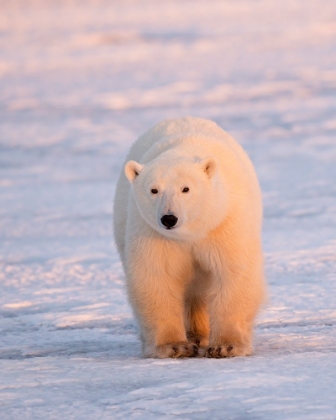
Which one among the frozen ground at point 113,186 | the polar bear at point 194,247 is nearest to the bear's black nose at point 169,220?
the polar bear at point 194,247

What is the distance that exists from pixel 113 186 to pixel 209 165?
4.52 metres

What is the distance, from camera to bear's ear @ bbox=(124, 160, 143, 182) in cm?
352

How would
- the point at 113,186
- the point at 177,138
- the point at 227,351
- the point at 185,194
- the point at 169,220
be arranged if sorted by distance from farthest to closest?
the point at 113,186 < the point at 177,138 < the point at 227,351 < the point at 185,194 < the point at 169,220

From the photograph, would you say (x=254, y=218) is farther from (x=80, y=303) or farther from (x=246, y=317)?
(x=80, y=303)

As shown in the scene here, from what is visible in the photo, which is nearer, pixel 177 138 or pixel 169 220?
pixel 169 220

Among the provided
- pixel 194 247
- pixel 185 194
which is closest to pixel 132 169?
pixel 185 194

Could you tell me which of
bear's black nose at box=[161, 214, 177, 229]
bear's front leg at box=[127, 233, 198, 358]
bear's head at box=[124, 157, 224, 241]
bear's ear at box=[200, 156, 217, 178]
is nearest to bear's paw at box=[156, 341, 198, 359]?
bear's front leg at box=[127, 233, 198, 358]

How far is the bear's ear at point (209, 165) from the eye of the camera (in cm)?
344

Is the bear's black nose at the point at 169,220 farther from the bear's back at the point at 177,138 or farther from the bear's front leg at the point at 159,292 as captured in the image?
the bear's back at the point at 177,138

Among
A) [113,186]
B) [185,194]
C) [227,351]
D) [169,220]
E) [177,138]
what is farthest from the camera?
[113,186]

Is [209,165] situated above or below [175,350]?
above

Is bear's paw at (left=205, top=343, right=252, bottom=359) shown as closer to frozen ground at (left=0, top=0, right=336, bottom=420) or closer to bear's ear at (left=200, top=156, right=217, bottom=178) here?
frozen ground at (left=0, top=0, right=336, bottom=420)

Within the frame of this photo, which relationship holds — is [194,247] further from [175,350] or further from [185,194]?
[175,350]

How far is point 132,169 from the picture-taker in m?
3.54
